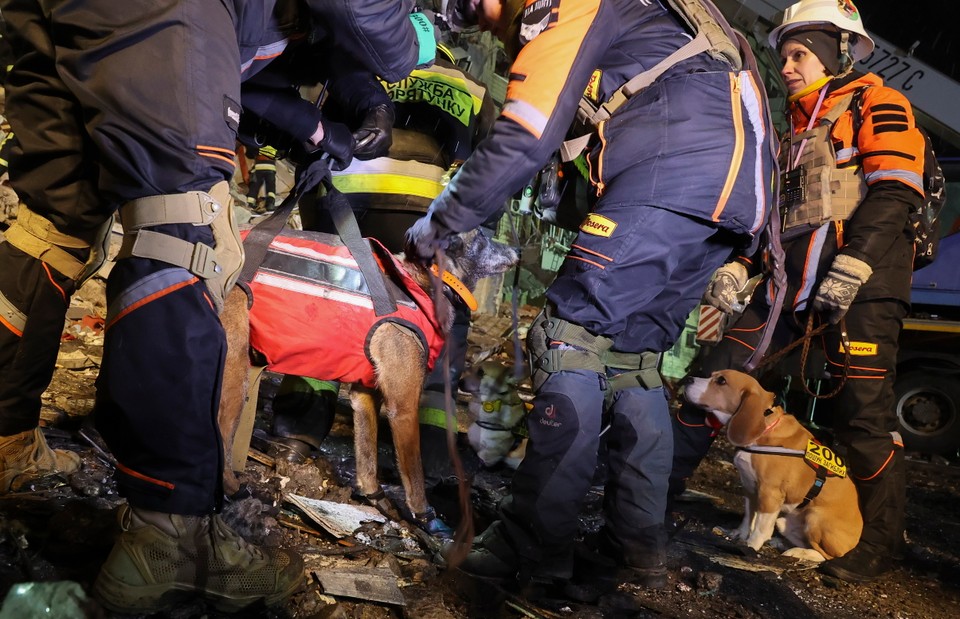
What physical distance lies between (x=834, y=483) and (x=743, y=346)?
32.3 inches

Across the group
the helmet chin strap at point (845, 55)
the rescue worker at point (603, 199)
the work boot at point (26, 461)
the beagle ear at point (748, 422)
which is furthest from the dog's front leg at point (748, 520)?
the work boot at point (26, 461)

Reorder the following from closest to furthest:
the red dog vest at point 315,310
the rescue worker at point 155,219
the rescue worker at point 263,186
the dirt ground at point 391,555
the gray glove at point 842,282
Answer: the rescue worker at point 155,219 < the dirt ground at point 391,555 < the red dog vest at point 315,310 < the gray glove at point 842,282 < the rescue worker at point 263,186

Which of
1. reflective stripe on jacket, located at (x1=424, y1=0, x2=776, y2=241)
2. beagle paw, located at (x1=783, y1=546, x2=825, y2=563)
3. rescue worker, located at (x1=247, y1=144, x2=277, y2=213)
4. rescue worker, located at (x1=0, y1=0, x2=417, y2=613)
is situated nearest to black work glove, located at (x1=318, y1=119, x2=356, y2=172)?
reflective stripe on jacket, located at (x1=424, y1=0, x2=776, y2=241)

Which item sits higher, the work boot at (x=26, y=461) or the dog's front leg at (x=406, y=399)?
the dog's front leg at (x=406, y=399)

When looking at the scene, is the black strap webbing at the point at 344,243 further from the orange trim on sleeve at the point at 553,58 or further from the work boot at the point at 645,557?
the work boot at the point at 645,557

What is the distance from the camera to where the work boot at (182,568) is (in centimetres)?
140

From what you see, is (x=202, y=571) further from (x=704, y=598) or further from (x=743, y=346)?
(x=743, y=346)

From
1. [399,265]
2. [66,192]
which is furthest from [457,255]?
[66,192]

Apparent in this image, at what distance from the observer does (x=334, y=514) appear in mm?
2402

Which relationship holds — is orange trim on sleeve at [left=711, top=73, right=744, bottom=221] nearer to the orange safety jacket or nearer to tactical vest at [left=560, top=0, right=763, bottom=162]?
tactical vest at [left=560, top=0, right=763, bottom=162]

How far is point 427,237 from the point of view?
84.4 inches

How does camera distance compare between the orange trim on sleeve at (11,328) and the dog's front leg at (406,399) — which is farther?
the dog's front leg at (406,399)

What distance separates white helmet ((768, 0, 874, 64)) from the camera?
3197 mm

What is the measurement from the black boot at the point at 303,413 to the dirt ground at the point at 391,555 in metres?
0.10
